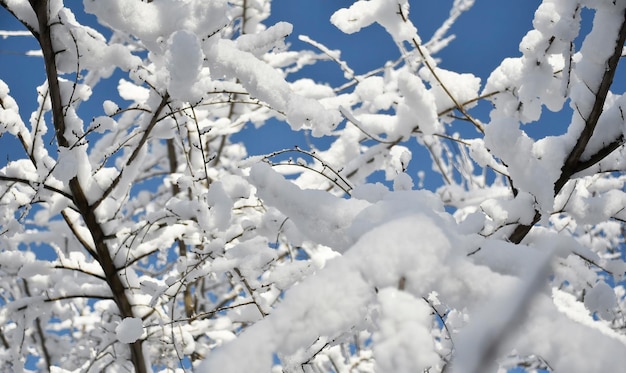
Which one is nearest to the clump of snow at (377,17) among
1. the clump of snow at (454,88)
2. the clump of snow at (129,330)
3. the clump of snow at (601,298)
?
the clump of snow at (454,88)

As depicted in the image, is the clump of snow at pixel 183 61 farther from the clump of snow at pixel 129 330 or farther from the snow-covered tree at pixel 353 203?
the clump of snow at pixel 129 330

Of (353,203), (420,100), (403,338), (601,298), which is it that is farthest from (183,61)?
(601,298)

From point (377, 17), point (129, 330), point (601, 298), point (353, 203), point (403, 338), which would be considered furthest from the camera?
point (377, 17)

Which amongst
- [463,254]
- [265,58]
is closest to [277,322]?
[463,254]

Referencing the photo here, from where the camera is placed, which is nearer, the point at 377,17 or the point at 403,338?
the point at 403,338

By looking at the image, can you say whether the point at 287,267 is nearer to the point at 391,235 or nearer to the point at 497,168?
the point at 497,168

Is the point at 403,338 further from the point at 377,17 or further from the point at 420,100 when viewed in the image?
the point at 377,17

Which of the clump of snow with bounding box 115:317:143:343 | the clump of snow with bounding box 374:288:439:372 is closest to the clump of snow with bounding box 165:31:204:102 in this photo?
the clump of snow with bounding box 374:288:439:372

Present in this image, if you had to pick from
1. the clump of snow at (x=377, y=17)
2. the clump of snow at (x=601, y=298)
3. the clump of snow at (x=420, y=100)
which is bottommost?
the clump of snow at (x=601, y=298)

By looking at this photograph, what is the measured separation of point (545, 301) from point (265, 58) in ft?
11.0

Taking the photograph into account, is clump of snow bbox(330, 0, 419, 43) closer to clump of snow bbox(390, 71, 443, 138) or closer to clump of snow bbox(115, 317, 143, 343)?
clump of snow bbox(390, 71, 443, 138)

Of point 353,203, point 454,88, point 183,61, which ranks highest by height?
point 454,88

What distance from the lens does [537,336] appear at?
0.70m

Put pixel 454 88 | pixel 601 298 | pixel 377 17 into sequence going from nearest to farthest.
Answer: pixel 601 298 < pixel 377 17 < pixel 454 88
